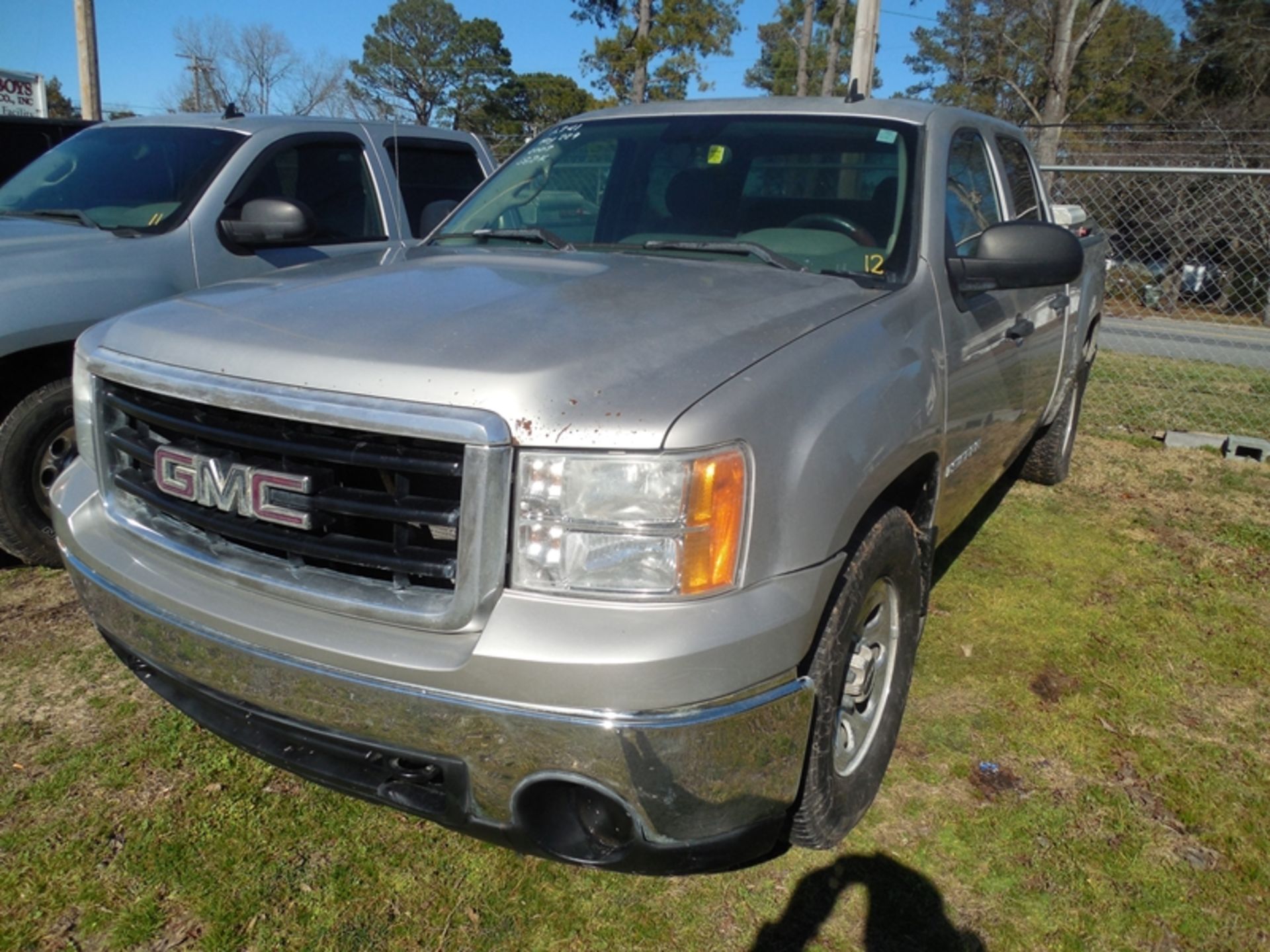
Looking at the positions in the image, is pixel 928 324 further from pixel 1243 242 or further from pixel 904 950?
pixel 1243 242

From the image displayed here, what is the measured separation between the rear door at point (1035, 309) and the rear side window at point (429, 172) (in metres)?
2.97

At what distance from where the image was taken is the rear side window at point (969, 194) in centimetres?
314

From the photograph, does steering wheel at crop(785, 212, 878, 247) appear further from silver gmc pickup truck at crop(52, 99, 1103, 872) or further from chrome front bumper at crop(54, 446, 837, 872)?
chrome front bumper at crop(54, 446, 837, 872)

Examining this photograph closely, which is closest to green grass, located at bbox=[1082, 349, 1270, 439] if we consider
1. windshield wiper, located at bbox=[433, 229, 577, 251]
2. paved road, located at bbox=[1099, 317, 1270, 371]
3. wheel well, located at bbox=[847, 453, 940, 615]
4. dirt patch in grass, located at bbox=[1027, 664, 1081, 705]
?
paved road, located at bbox=[1099, 317, 1270, 371]

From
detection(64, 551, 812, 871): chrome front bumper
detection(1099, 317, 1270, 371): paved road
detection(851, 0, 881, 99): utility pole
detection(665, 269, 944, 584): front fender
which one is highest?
detection(851, 0, 881, 99): utility pole

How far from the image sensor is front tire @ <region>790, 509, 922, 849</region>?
6.84 feet

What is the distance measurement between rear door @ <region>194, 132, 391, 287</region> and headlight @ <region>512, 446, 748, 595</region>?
3.08m

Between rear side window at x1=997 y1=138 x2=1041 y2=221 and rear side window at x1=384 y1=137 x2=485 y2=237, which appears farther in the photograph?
rear side window at x1=384 y1=137 x2=485 y2=237

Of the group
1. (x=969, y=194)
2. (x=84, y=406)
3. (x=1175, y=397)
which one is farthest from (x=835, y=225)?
(x=1175, y=397)

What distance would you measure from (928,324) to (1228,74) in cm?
3214

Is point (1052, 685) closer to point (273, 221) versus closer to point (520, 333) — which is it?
point (520, 333)

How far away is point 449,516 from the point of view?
5.90 feet

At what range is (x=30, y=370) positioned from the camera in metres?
3.76

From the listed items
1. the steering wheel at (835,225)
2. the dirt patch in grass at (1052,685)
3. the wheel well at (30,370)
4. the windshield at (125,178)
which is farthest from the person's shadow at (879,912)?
the windshield at (125,178)
